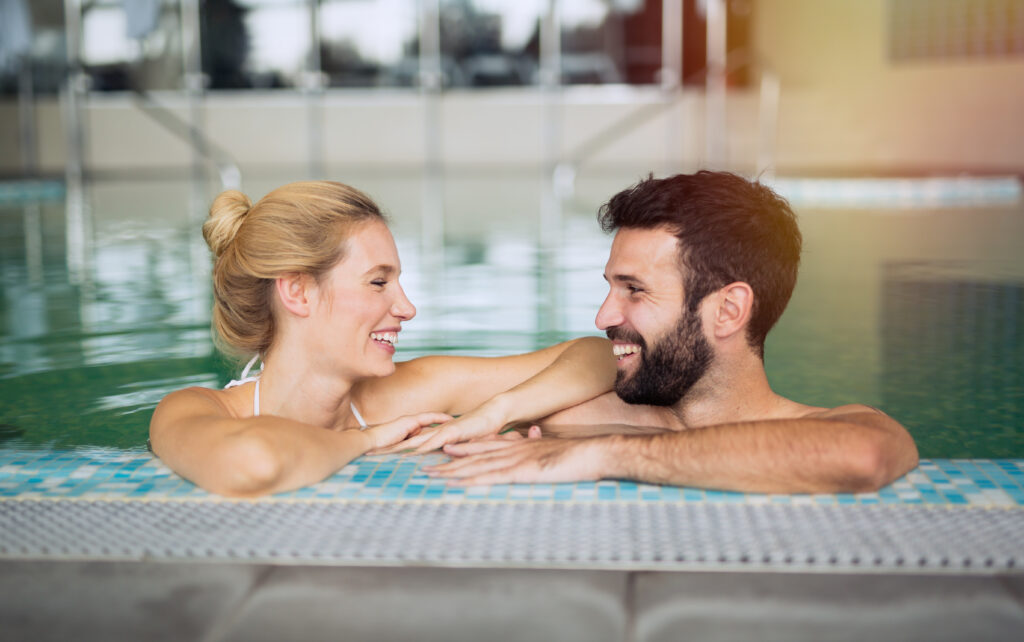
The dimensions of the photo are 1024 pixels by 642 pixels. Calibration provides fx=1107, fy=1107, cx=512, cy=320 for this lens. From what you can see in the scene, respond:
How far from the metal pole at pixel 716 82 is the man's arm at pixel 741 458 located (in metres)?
10.1

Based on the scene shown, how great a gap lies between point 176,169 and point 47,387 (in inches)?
491

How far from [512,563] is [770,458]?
54 cm

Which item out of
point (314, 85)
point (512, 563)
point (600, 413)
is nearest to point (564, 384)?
point (600, 413)

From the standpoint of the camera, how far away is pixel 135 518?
6.14 ft

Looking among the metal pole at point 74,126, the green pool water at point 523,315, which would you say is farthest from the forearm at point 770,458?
the metal pole at point 74,126

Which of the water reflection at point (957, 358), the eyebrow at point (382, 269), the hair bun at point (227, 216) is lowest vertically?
the water reflection at point (957, 358)

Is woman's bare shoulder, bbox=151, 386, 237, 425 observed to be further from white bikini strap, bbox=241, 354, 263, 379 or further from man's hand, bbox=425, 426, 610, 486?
man's hand, bbox=425, 426, 610, 486

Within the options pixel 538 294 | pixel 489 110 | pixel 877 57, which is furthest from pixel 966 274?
pixel 489 110

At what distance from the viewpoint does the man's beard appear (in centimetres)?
225

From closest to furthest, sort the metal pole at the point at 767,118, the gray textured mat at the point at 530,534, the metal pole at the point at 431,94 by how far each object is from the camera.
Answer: the gray textured mat at the point at 530,534 < the metal pole at the point at 767,118 < the metal pole at the point at 431,94

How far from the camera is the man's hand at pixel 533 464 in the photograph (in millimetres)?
2027

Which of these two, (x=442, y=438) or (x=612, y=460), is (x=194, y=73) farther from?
(x=612, y=460)

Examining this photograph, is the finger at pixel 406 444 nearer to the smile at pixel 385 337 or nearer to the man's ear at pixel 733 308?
the smile at pixel 385 337

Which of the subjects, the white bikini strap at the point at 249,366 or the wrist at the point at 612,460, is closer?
the wrist at the point at 612,460
